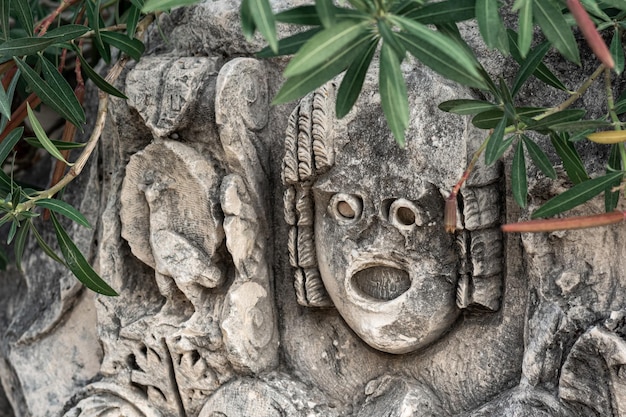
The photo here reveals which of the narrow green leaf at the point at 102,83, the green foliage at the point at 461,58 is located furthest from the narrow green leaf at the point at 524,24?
the narrow green leaf at the point at 102,83

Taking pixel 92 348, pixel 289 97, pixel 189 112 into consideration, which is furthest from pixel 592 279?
pixel 92 348

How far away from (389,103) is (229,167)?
24.5 inches

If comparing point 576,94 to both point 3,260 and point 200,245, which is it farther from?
point 3,260

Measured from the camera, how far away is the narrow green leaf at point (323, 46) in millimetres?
1203

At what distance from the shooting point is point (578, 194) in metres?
1.44

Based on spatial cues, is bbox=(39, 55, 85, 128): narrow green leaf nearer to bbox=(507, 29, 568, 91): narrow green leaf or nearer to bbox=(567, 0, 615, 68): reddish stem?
bbox=(507, 29, 568, 91): narrow green leaf

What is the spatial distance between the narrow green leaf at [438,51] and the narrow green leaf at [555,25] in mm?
110

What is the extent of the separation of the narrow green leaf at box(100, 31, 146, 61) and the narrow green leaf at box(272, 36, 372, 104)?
61cm

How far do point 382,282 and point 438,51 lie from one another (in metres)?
0.57

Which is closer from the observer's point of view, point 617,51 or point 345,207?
point 617,51

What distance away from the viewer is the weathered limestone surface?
161 cm

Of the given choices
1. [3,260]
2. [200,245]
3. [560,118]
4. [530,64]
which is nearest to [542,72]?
[530,64]

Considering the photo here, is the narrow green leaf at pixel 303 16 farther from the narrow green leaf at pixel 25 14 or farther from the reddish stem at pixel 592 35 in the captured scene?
the narrow green leaf at pixel 25 14

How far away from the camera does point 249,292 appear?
1848 millimetres
